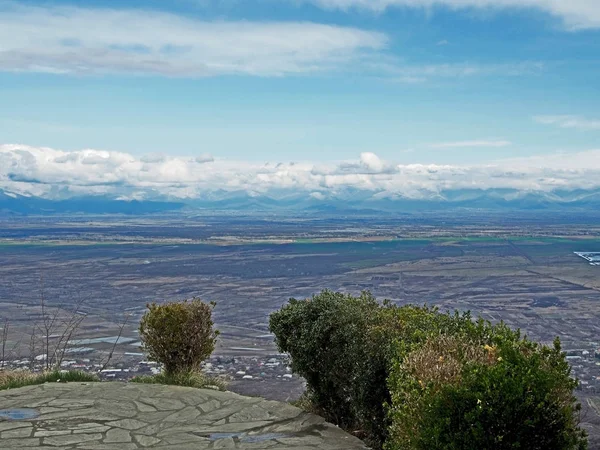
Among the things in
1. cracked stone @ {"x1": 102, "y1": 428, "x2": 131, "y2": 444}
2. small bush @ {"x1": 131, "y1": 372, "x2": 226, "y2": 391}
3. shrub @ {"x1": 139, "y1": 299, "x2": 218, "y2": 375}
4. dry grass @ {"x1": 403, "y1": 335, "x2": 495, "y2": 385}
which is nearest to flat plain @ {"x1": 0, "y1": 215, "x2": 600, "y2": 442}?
small bush @ {"x1": 131, "y1": 372, "x2": 226, "y2": 391}

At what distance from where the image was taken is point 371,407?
530 cm

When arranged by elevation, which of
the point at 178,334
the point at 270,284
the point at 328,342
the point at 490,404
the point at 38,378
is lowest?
the point at 270,284

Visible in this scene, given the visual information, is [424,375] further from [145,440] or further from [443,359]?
[145,440]

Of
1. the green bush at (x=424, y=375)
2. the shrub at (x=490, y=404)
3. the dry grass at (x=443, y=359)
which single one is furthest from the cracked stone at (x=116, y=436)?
the dry grass at (x=443, y=359)

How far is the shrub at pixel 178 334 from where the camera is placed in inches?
323

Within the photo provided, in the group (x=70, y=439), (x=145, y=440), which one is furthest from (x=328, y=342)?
(x=70, y=439)

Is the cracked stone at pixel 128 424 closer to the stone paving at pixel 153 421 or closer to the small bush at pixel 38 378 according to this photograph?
the stone paving at pixel 153 421

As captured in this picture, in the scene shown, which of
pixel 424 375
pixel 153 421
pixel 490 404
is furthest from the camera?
pixel 153 421

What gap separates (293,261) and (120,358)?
56072 millimetres

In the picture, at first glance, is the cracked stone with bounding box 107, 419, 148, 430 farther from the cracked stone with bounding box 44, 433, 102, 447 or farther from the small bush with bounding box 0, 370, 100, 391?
the small bush with bounding box 0, 370, 100, 391

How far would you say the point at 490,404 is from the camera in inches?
148

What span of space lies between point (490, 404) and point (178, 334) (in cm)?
518

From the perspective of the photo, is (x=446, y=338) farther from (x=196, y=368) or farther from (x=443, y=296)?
(x=443, y=296)

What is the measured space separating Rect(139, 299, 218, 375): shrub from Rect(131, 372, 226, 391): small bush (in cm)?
10
